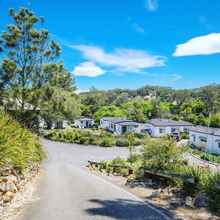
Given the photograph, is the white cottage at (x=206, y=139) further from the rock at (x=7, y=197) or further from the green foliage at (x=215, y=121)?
the rock at (x=7, y=197)

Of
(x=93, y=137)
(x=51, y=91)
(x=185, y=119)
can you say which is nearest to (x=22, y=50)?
(x=51, y=91)

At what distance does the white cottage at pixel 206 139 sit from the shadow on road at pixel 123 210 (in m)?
30.7

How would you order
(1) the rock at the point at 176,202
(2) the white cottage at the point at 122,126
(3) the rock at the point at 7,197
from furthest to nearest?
(2) the white cottage at the point at 122,126 < (1) the rock at the point at 176,202 < (3) the rock at the point at 7,197

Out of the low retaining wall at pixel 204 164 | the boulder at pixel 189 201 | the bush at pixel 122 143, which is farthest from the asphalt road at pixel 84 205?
the bush at pixel 122 143

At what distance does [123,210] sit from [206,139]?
33883 millimetres

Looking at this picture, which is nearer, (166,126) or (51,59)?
(51,59)

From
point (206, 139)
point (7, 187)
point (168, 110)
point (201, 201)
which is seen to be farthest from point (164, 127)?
point (7, 187)

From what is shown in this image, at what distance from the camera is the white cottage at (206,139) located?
119 feet

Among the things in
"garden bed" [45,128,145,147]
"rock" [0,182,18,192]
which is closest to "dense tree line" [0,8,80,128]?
"garden bed" [45,128,145,147]

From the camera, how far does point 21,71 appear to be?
27.4 m

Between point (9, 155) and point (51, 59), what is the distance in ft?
71.5

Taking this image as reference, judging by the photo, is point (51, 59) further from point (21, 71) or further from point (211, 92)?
point (211, 92)

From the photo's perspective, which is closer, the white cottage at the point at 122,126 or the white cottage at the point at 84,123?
the white cottage at the point at 122,126

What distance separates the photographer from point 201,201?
342 inches
